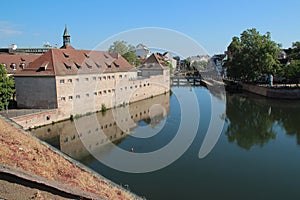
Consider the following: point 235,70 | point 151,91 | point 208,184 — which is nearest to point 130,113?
point 151,91

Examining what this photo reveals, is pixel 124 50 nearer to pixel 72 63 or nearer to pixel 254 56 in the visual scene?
pixel 254 56

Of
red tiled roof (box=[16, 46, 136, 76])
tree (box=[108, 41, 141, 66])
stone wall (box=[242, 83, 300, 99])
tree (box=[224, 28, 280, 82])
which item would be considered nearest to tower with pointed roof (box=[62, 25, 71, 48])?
red tiled roof (box=[16, 46, 136, 76])

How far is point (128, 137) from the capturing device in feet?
53.4

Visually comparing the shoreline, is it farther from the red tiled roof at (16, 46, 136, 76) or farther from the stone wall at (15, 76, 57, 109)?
the red tiled roof at (16, 46, 136, 76)

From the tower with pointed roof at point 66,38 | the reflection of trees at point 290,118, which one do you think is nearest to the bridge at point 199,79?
the reflection of trees at point 290,118

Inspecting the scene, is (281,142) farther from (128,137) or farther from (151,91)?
(151,91)

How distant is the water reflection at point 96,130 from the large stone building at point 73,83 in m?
1.16

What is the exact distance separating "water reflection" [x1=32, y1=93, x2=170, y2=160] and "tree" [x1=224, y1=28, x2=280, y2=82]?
54.5 feet


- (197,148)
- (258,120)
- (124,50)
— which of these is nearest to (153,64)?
(124,50)

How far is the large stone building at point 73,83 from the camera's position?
1939cm

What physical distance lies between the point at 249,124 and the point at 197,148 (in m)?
7.55

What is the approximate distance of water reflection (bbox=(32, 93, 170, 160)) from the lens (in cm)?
1454

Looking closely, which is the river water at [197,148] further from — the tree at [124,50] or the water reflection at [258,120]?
the tree at [124,50]

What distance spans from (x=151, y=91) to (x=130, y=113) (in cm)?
1102
